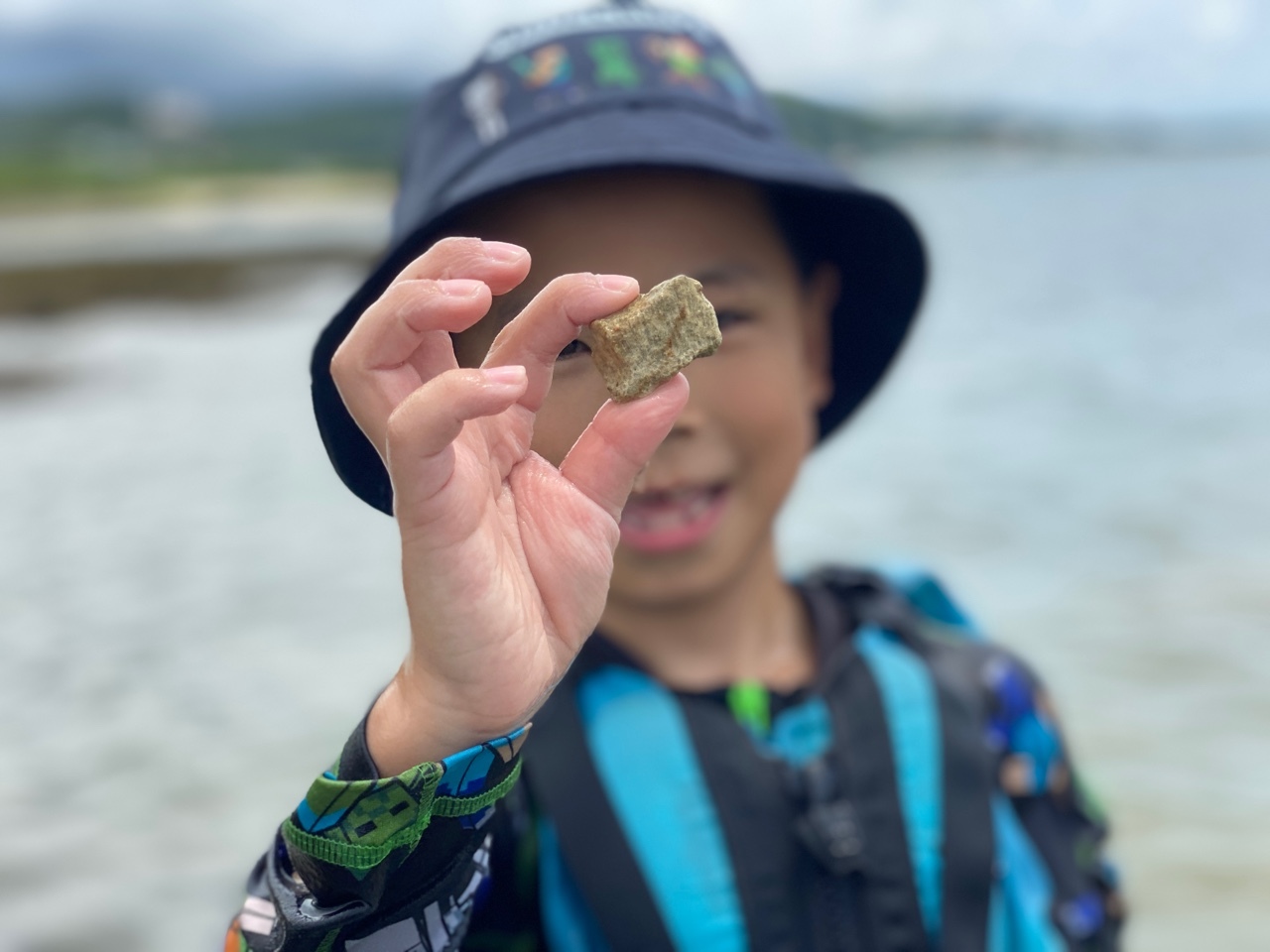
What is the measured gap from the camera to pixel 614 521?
3.80ft

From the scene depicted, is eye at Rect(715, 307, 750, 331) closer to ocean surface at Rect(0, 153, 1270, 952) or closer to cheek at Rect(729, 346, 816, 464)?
cheek at Rect(729, 346, 816, 464)

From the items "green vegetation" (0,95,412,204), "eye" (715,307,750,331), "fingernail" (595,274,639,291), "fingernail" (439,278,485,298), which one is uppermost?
"green vegetation" (0,95,412,204)

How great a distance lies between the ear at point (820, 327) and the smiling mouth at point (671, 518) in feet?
1.40

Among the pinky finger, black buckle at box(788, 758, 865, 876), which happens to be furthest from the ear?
the pinky finger

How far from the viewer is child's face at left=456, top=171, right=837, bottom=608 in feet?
5.37

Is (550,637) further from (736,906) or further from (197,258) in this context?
(197,258)

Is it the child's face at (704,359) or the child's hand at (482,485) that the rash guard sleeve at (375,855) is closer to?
the child's hand at (482,485)

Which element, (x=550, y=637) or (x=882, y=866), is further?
(x=882, y=866)

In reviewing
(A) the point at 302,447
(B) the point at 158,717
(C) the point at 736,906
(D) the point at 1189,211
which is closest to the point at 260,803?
(B) the point at 158,717

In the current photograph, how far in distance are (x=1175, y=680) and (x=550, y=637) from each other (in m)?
3.91

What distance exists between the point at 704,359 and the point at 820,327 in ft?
1.98

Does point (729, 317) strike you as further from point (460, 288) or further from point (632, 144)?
point (460, 288)

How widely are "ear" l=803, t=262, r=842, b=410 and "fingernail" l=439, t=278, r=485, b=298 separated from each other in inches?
45.4

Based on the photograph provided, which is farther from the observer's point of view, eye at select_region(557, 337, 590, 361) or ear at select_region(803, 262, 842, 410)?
ear at select_region(803, 262, 842, 410)
